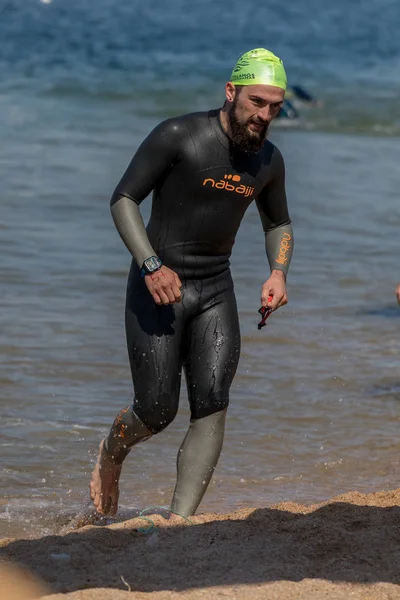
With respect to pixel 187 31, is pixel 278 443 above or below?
below

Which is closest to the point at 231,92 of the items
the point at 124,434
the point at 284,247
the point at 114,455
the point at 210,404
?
the point at 284,247

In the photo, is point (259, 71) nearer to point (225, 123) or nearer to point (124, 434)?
point (225, 123)

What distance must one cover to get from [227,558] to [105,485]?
126cm

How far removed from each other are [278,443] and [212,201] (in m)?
2.50

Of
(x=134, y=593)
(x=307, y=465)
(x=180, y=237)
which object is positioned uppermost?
(x=180, y=237)

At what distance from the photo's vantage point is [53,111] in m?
23.4

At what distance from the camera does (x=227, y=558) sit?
14.8 feet

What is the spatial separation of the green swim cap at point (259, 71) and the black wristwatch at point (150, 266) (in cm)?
83

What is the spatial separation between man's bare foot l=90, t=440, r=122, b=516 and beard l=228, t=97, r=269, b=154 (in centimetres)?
154

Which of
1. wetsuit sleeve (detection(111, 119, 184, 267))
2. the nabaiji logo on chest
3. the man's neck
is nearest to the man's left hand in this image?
the nabaiji logo on chest

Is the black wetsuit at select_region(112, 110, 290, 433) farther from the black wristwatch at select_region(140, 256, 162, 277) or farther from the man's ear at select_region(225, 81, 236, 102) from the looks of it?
the black wristwatch at select_region(140, 256, 162, 277)

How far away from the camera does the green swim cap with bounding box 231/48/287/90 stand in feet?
16.5

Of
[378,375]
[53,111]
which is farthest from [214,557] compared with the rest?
[53,111]

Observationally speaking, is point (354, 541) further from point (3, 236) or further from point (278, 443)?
point (3, 236)
